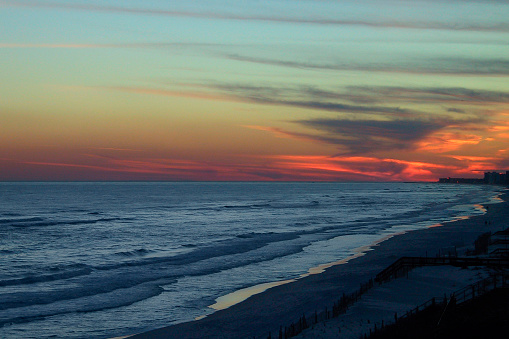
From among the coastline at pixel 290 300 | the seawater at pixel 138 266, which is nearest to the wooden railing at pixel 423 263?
the coastline at pixel 290 300

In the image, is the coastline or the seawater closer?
the coastline

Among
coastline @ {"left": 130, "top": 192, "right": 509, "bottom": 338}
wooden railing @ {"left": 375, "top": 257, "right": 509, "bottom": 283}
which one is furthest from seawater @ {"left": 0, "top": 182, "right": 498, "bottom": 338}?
wooden railing @ {"left": 375, "top": 257, "right": 509, "bottom": 283}

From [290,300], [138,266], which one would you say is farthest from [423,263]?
[138,266]

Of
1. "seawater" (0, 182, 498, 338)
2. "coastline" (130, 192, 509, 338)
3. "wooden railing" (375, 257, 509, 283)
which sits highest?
"wooden railing" (375, 257, 509, 283)

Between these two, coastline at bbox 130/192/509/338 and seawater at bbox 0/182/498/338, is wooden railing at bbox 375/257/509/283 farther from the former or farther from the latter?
seawater at bbox 0/182/498/338

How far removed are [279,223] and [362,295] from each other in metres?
53.9

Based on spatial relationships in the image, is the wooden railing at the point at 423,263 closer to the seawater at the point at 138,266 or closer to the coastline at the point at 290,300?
the coastline at the point at 290,300

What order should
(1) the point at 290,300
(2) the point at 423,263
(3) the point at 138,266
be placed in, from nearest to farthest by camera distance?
1. (1) the point at 290,300
2. (2) the point at 423,263
3. (3) the point at 138,266

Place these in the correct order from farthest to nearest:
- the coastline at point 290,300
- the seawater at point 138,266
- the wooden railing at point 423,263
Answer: the wooden railing at point 423,263 < the seawater at point 138,266 < the coastline at point 290,300

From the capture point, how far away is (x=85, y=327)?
957 inches

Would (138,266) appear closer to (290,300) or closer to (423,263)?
(290,300)

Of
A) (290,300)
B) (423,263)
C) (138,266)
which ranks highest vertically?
(423,263)

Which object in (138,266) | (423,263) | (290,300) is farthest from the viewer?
(138,266)

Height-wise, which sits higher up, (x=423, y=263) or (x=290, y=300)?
(x=423, y=263)
